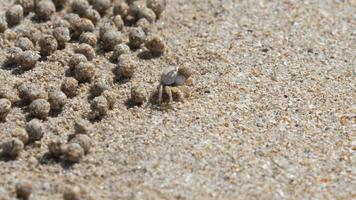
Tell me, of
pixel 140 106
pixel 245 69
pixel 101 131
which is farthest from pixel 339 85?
pixel 101 131

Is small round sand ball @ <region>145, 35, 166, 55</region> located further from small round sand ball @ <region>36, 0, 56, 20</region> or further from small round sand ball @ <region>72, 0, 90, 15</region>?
small round sand ball @ <region>36, 0, 56, 20</region>

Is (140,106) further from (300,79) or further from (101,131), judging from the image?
(300,79)

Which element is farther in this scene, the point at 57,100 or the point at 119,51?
the point at 119,51

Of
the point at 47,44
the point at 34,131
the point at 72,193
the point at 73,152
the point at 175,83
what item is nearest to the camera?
the point at 72,193

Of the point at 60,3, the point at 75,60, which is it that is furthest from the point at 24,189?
the point at 60,3

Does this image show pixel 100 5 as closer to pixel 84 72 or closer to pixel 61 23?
pixel 61 23

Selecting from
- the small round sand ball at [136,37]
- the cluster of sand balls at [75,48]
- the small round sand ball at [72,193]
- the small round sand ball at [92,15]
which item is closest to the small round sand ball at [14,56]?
the cluster of sand balls at [75,48]
